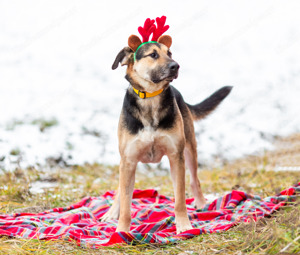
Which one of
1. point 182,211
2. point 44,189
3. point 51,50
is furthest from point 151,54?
point 51,50

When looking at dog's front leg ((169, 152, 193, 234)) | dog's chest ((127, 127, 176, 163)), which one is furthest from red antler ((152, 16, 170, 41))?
dog's front leg ((169, 152, 193, 234))

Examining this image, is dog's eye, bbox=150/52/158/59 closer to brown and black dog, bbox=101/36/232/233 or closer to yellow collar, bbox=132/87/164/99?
brown and black dog, bbox=101/36/232/233

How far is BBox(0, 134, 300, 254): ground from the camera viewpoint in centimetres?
243

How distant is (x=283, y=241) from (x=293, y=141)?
25.9ft

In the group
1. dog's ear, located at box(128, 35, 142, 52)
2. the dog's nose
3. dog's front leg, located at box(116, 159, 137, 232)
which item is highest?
dog's ear, located at box(128, 35, 142, 52)

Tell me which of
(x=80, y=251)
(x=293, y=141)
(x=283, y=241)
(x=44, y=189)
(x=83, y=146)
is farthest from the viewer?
(x=293, y=141)

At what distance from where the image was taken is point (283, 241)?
6.94 feet

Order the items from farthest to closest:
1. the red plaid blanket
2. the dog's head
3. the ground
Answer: the dog's head → the red plaid blanket → the ground

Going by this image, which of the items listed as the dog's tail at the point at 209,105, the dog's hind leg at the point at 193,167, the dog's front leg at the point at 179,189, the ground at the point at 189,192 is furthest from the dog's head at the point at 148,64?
the ground at the point at 189,192

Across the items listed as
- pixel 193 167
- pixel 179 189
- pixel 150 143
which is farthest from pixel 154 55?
pixel 193 167

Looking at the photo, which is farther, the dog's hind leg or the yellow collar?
the dog's hind leg

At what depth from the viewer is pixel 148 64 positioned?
332cm

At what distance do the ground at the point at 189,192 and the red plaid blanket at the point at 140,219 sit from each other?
103 millimetres

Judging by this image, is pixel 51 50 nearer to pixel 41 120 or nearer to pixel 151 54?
pixel 41 120
